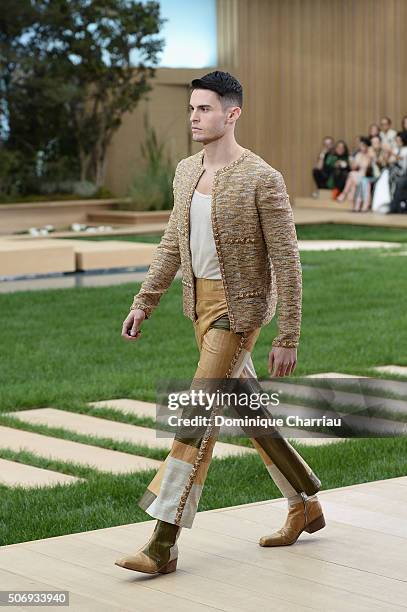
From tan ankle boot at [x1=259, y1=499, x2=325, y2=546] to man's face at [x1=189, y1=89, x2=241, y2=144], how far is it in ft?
4.62

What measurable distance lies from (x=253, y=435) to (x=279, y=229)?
2.59ft

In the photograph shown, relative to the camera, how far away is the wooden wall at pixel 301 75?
30453 millimetres

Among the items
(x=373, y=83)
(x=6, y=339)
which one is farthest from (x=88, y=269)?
(x=373, y=83)

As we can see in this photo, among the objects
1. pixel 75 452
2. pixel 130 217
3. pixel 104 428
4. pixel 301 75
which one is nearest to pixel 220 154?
pixel 75 452

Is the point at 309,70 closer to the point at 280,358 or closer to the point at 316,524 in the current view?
the point at 316,524

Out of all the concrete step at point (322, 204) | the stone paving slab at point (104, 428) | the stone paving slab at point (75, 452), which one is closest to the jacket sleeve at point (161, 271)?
the stone paving slab at point (75, 452)

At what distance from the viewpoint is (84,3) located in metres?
26.6

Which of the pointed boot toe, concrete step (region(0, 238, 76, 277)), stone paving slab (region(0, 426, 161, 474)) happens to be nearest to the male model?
the pointed boot toe

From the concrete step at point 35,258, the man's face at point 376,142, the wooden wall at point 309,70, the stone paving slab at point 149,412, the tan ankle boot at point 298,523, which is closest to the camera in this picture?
the tan ankle boot at point 298,523

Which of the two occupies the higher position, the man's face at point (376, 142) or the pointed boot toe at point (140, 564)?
the man's face at point (376, 142)

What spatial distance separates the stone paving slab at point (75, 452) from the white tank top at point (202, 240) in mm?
Answer: 2083

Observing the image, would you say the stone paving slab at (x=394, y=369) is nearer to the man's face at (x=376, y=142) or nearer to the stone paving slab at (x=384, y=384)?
the stone paving slab at (x=384, y=384)

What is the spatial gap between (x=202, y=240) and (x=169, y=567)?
45.1 inches

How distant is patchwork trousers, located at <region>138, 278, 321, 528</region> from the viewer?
4.64 metres
